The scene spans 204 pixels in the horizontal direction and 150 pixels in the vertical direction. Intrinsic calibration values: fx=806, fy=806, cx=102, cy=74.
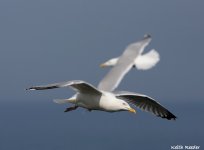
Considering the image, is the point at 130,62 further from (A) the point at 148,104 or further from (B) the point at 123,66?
(A) the point at 148,104

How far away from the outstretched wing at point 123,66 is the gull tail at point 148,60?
12cm

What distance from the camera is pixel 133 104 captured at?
13.7 meters

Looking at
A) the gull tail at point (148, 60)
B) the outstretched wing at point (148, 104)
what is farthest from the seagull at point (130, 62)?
the outstretched wing at point (148, 104)

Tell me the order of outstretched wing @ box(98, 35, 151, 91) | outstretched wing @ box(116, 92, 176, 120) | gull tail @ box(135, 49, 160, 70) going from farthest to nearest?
1. gull tail @ box(135, 49, 160, 70)
2. outstretched wing @ box(98, 35, 151, 91)
3. outstretched wing @ box(116, 92, 176, 120)

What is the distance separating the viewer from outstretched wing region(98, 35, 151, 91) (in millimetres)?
13766

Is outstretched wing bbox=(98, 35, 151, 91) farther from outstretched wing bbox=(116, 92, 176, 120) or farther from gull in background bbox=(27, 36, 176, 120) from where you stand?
outstretched wing bbox=(116, 92, 176, 120)

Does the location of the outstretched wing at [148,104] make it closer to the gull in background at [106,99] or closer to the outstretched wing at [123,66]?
the gull in background at [106,99]

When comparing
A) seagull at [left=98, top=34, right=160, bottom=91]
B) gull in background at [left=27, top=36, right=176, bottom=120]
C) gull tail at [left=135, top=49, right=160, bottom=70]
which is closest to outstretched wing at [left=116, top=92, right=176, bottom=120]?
gull in background at [left=27, top=36, right=176, bottom=120]

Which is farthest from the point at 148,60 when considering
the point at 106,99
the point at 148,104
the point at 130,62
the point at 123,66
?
the point at 106,99

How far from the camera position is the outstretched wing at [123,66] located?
13766 mm

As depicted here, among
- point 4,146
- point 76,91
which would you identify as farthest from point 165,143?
point 76,91

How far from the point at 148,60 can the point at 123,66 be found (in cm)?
48

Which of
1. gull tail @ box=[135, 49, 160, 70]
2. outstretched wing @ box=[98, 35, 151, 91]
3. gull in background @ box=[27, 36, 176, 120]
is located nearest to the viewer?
gull in background @ box=[27, 36, 176, 120]

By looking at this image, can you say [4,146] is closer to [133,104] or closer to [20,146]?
[20,146]
